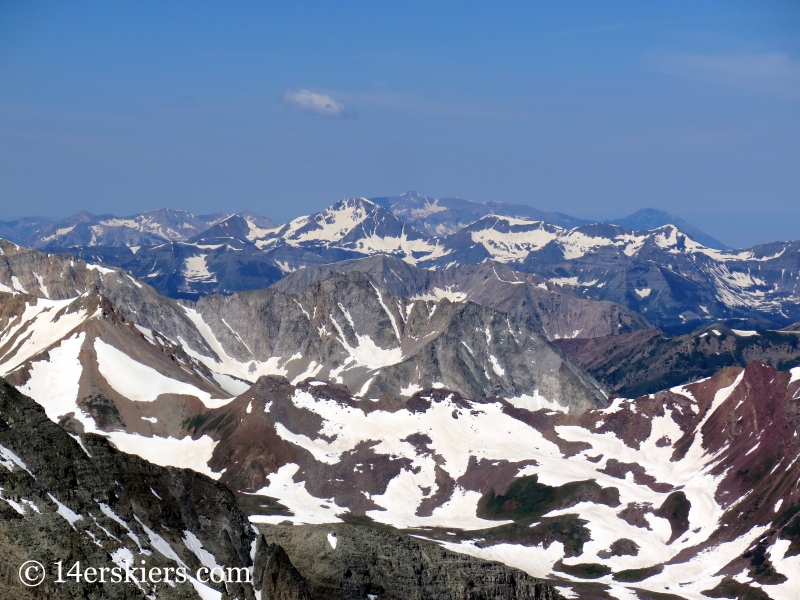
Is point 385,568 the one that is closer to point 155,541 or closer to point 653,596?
point 155,541

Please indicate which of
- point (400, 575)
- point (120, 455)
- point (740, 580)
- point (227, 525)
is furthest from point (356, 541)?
point (740, 580)

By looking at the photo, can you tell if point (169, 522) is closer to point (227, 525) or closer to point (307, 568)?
point (227, 525)

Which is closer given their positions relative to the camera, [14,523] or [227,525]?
[14,523]

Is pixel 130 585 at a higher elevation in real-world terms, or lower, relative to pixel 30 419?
lower

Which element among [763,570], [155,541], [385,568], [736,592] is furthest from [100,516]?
[763,570]

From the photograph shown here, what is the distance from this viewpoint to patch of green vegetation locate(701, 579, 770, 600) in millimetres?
184750

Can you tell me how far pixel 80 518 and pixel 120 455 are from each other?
1322 cm

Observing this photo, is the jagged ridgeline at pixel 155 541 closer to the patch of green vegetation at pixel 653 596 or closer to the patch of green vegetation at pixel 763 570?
the patch of green vegetation at pixel 653 596

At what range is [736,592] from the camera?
18912 cm

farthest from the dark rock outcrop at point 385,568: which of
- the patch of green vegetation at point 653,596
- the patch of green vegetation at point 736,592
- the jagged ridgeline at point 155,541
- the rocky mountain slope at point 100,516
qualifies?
the patch of green vegetation at point 736,592

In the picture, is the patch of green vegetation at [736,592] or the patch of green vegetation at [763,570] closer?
the patch of green vegetation at [736,592]

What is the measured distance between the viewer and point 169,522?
93750 mm

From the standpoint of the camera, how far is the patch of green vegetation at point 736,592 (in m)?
185

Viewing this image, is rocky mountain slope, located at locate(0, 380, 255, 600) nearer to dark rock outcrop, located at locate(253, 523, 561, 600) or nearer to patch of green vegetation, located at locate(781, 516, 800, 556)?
dark rock outcrop, located at locate(253, 523, 561, 600)
